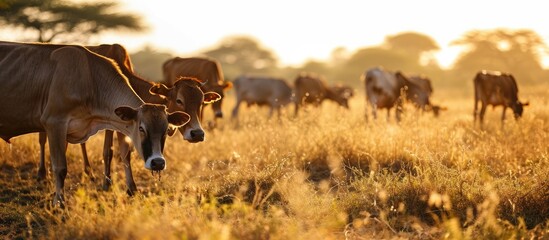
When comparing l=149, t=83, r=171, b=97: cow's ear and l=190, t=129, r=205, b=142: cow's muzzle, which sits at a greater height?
l=149, t=83, r=171, b=97: cow's ear

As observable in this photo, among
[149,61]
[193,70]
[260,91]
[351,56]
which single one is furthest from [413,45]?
[193,70]

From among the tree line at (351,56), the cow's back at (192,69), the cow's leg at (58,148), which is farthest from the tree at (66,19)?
the cow's leg at (58,148)

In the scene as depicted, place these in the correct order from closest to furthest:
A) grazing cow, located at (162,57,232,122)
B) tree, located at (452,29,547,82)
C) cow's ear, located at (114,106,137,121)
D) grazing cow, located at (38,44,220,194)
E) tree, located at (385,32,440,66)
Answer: cow's ear, located at (114,106,137,121) < grazing cow, located at (38,44,220,194) < grazing cow, located at (162,57,232,122) < tree, located at (452,29,547,82) < tree, located at (385,32,440,66)

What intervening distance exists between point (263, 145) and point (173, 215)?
14.2ft

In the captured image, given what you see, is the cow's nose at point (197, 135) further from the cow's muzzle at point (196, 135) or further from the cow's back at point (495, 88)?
the cow's back at point (495, 88)

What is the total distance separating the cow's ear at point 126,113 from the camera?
614cm

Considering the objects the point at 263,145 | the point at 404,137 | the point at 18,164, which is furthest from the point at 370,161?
the point at 18,164

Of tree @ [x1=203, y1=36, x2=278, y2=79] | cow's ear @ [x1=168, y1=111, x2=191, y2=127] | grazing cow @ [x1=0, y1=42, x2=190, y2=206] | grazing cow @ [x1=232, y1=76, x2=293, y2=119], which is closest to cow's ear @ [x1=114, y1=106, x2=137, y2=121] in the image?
grazing cow @ [x1=0, y1=42, x2=190, y2=206]

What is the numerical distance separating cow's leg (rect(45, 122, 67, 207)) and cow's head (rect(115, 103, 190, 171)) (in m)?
0.80

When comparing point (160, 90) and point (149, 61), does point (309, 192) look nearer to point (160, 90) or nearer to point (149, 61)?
point (160, 90)

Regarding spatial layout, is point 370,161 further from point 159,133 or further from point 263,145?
point 159,133

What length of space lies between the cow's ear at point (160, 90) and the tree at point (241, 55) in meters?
40.7

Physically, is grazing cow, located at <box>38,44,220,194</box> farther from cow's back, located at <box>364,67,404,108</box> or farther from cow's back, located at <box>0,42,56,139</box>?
cow's back, located at <box>364,67,404,108</box>

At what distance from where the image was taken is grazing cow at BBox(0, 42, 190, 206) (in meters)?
6.63
